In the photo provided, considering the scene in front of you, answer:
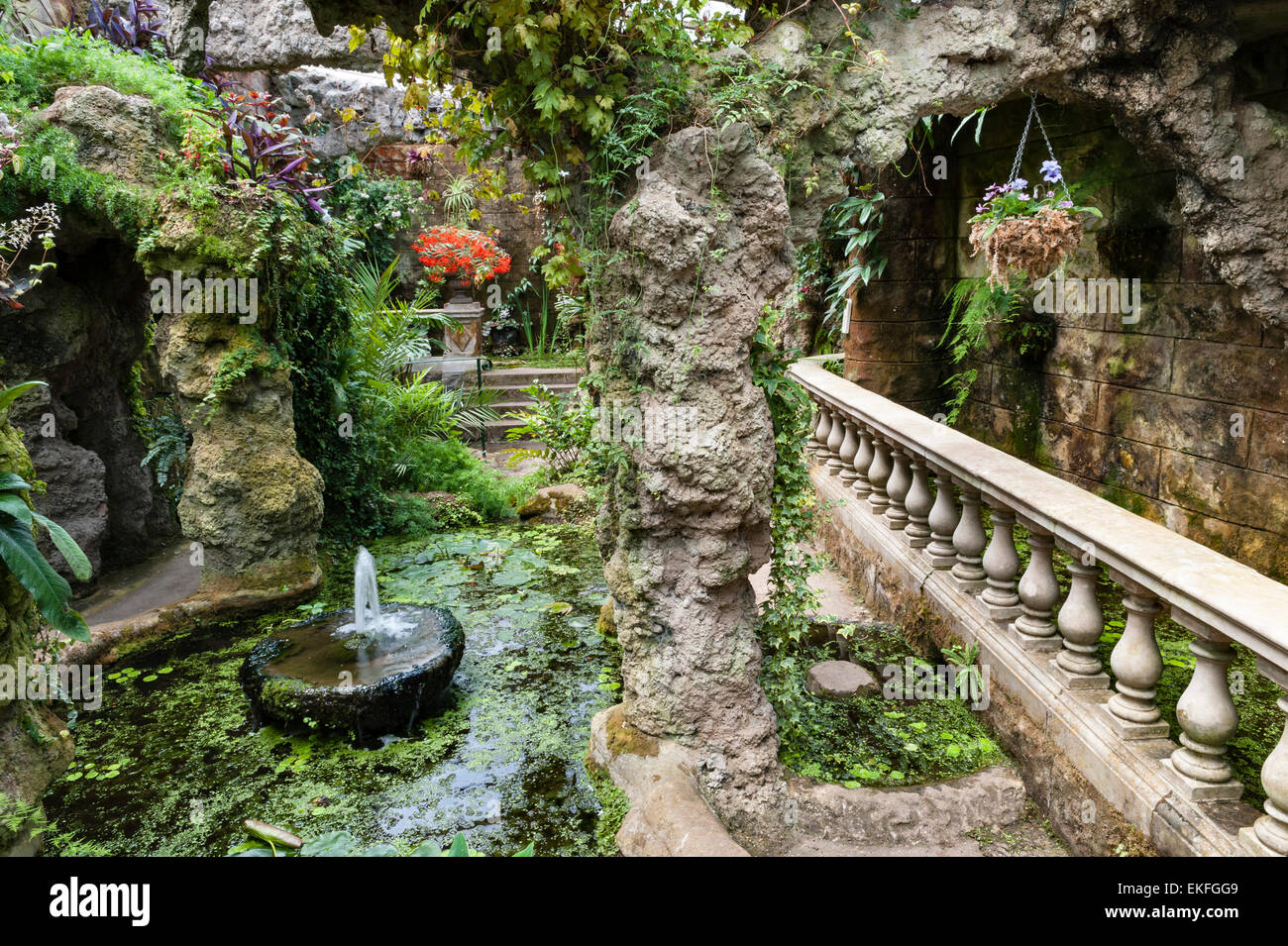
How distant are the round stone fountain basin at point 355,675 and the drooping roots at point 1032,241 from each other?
3.77 m

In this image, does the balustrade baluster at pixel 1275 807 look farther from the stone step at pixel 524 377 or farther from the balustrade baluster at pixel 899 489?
the stone step at pixel 524 377

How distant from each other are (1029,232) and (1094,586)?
196 centimetres

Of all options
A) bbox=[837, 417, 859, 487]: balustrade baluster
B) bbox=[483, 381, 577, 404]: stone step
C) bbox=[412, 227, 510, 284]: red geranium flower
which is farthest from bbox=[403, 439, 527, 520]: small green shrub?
bbox=[412, 227, 510, 284]: red geranium flower

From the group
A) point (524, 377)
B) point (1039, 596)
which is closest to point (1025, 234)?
point (1039, 596)

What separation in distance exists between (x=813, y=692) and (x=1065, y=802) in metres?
1.35

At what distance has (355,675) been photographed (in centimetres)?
458

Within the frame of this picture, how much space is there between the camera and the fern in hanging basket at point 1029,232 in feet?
14.2

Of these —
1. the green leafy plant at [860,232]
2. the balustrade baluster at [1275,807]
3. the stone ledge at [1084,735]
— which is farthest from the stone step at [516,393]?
the balustrade baluster at [1275,807]

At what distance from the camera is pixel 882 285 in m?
7.69

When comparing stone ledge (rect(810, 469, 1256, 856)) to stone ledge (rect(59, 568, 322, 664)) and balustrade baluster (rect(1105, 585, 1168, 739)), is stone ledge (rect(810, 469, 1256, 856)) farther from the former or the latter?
stone ledge (rect(59, 568, 322, 664))

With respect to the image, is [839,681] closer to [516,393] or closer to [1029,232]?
[1029,232]

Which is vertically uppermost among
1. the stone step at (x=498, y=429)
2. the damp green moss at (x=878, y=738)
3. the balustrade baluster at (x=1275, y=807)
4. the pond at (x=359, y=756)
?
the stone step at (x=498, y=429)

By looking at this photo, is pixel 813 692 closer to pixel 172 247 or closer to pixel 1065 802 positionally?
pixel 1065 802
